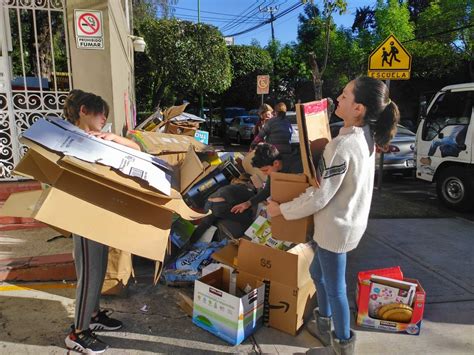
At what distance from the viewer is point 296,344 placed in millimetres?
2914

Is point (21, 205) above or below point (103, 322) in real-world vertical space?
above

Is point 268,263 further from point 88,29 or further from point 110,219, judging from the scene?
point 88,29

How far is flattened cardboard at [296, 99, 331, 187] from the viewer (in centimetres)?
237

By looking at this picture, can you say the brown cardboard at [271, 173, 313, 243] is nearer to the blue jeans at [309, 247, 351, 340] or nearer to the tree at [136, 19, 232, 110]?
the blue jeans at [309, 247, 351, 340]

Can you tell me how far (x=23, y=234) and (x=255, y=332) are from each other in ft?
10.0

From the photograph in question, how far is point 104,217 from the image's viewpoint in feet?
7.46

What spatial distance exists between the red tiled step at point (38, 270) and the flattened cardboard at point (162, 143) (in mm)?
1465

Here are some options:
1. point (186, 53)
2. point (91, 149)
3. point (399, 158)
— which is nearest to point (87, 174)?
point (91, 149)

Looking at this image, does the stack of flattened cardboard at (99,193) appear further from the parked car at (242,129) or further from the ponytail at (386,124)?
the parked car at (242,129)

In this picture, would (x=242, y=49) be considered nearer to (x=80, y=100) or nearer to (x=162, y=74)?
(x=162, y=74)

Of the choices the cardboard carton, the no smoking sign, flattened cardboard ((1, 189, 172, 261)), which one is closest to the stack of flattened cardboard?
flattened cardboard ((1, 189, 172, 261))

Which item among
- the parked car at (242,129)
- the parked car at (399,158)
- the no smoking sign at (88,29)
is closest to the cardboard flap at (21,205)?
the no smoking sign at (88,29)

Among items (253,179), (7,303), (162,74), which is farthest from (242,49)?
(7,303)

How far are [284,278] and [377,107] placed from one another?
55.2 inches
